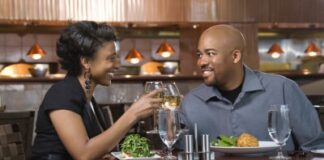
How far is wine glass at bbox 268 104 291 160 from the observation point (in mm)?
1948

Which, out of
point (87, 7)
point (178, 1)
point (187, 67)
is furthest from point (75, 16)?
point (187, 67)

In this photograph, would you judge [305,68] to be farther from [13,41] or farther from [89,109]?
[89,109]

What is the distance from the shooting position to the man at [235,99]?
2428 mm

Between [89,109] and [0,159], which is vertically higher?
[89,109]

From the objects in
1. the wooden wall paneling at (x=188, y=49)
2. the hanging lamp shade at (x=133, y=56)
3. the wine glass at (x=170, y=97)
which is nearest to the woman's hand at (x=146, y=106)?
the wine glass at (x=170, y=97)

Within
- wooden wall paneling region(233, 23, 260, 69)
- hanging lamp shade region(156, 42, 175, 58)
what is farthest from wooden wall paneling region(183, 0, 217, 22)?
hanging lamp shade region(156, 42, 175, 58)

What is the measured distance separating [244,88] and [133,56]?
8.67 meters

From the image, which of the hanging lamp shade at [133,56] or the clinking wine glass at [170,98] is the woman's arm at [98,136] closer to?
the clinking wine glass at [170,98]

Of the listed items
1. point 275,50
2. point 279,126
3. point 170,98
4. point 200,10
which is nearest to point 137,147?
point 170,98

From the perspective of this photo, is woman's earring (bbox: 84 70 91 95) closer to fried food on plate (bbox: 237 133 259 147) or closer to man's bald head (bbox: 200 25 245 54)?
man's bald head (bbox: 200 25 245 54)

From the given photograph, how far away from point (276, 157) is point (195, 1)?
232 inches

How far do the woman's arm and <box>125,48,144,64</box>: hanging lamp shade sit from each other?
8965 mm

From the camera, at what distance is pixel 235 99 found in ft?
8.42

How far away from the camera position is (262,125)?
7.98ft
